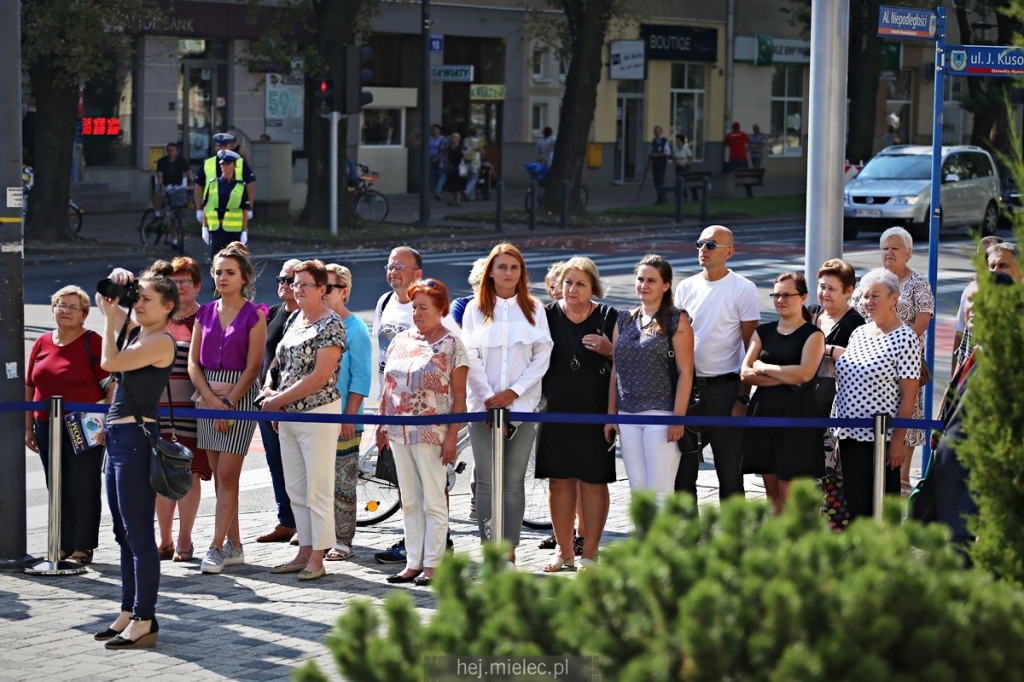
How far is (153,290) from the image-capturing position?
693 cm

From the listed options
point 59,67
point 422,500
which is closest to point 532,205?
point 59,67

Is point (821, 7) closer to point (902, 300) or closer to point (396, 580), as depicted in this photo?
point (902, 300)

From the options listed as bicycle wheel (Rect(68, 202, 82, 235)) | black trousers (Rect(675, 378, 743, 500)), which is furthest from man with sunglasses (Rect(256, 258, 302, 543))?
bicycle wheel (Rect(68, 202, 82, 235))

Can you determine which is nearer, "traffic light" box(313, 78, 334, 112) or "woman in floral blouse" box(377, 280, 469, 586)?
"woman in floral blouse" box(377, 280, 469, 586)

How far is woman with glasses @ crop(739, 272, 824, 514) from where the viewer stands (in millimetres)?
8117

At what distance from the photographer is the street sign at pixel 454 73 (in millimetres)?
40594

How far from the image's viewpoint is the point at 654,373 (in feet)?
26.2

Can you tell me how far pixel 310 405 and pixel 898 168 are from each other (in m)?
25.5

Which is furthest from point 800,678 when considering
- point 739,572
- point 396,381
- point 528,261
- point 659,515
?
point 528,261

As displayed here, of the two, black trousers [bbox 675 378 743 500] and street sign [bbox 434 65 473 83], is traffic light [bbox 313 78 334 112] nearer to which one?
street sign [bbox 434 65 473 83]

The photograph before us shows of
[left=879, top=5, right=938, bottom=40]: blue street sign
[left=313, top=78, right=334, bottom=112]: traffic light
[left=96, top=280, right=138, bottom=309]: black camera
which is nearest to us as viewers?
[left=96, top=280, right=138, bottom=309]: black camera

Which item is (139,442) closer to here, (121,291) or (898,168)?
(121,291)

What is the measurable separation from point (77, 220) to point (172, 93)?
8.19 m

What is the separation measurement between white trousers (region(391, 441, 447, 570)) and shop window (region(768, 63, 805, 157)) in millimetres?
45142
